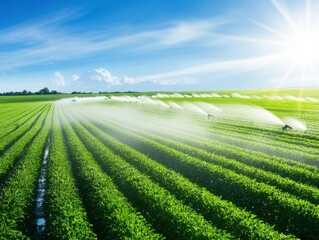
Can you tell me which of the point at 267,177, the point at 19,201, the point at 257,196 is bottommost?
the point at 257,196

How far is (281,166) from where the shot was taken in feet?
58.7

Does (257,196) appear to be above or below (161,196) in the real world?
below

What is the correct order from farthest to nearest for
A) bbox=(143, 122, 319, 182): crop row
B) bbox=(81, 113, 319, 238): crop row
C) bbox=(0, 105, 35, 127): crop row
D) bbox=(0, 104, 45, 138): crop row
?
1. bbox=(0, 105, 35, 127): crop row
2. bbox=(0, 104, 45, 138): crop row
3. bbox=(143, 122, 319, 182): crop row
4. bbox=(81, 113, 319, 238): crop row

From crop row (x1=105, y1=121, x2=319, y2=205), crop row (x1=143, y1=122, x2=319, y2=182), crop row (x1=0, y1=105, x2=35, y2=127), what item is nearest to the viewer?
crop row (x1=105, y1=121, x2=319, y2=205)

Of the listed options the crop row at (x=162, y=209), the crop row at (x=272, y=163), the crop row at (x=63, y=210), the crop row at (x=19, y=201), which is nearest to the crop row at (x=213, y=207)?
the crop row at (x=162, y=209)

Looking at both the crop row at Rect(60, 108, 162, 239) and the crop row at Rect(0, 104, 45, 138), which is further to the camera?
the crop row at Rect(0, 104, 45, 138)

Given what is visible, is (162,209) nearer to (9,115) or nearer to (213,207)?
(213,207)

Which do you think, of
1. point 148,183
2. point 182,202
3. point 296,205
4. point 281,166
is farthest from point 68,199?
point 281,166

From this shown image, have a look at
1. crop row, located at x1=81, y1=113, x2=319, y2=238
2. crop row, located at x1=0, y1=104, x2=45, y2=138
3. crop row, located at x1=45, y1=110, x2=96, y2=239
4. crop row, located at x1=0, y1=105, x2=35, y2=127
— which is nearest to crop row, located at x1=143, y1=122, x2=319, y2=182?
crop row, located at x1=81, y1=113, x2=319, y2=238

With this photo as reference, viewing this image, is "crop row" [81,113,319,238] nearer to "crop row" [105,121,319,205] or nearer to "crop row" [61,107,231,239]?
"crop row" [105,121,319,205]

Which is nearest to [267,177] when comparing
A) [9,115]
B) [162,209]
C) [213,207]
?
[213,207]

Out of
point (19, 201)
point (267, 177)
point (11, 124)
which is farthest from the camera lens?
point (11, 124)

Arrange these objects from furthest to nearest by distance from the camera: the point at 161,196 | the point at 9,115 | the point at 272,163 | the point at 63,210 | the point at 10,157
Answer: the point at 9,115
the point at 10,157
the point at 272,163
the point at 161,196
the point at 63,210

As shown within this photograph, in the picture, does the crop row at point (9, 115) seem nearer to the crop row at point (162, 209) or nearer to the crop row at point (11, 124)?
the crop row at point (11, 124)
